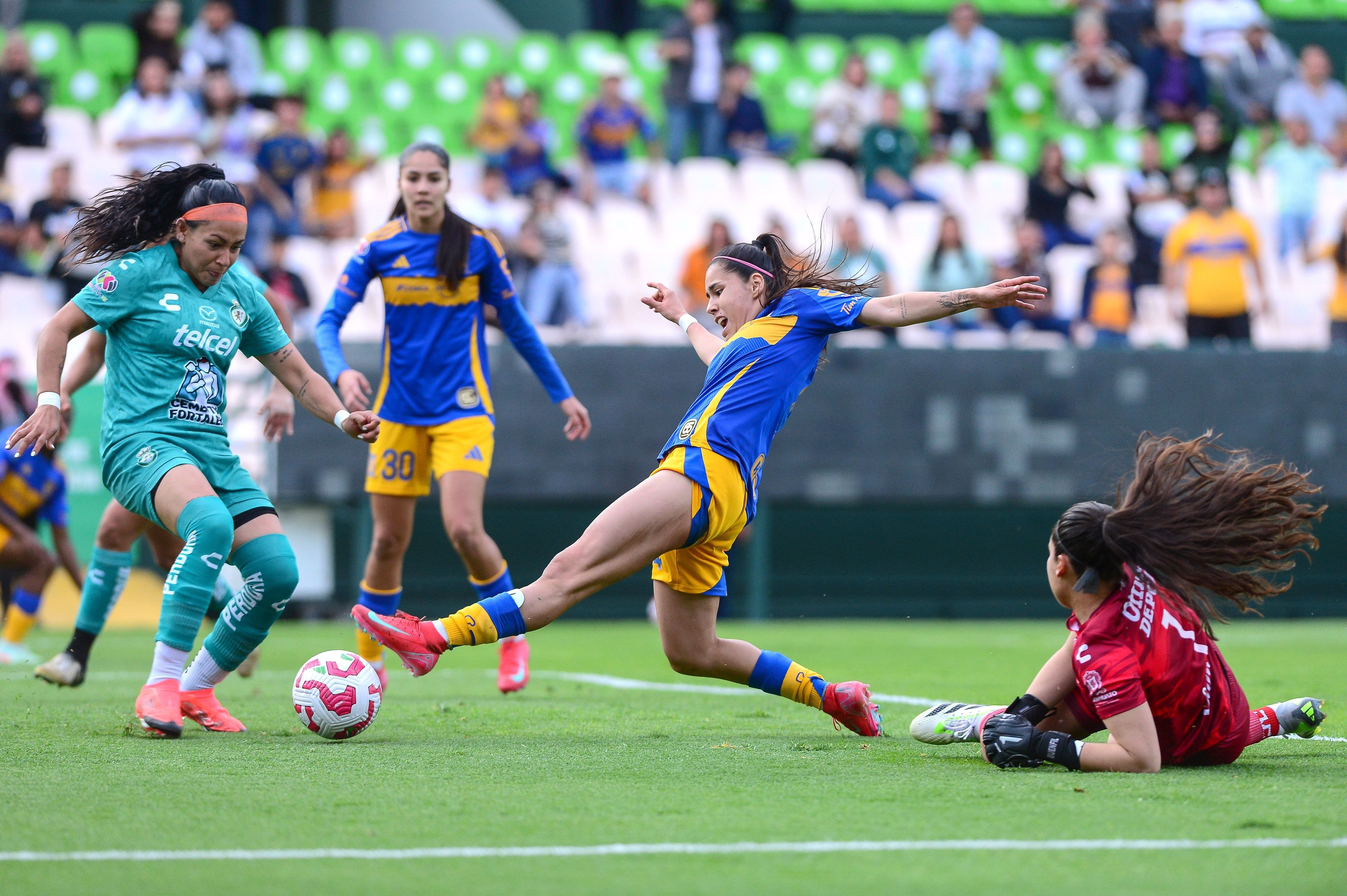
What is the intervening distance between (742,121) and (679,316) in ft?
37.7

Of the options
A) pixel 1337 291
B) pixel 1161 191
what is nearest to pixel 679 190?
pixel 1161 191

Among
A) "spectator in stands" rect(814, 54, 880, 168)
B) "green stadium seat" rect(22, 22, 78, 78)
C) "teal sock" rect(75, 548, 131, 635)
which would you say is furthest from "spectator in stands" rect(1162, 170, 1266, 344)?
"green stadium seat" rect(22, 22, 78, 78)

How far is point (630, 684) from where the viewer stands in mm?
8211

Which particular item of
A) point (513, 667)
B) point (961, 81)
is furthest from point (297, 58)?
point (513, 667)

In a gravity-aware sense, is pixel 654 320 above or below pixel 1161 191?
below

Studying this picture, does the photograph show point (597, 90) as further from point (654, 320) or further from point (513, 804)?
point (513, 804)

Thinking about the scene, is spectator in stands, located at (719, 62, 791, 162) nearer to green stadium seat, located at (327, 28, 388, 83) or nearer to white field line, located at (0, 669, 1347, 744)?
green stadium seat, located at (327, 28, 388, 83)

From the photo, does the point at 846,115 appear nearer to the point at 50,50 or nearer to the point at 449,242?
the point at 50,50

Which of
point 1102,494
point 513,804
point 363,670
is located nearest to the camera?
point 513,804

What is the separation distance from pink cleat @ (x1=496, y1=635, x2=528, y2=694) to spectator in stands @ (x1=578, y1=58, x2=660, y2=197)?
9.52m

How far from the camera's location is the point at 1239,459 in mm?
5148

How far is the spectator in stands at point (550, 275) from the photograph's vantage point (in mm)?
14297

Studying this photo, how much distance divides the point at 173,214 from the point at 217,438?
0.84 m

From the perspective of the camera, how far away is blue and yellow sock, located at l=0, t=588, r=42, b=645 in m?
9.73
